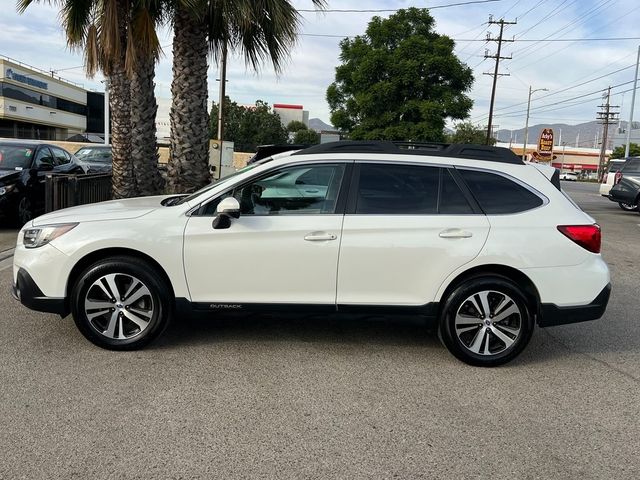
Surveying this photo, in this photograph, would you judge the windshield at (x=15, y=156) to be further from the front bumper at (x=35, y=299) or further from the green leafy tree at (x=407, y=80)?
the green leafy tree at (x=407, y=80)

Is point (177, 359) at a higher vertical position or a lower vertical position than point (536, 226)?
lower

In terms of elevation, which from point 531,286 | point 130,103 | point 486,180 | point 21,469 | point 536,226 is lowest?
point 21,469

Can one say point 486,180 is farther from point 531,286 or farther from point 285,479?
point 285,479

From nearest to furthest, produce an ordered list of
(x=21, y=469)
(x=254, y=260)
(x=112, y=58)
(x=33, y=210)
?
(x=21, y=469) → (x=254, y=260) → (x=112, y=58) → (x=33, y=210)

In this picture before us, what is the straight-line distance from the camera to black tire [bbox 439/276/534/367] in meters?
4.55

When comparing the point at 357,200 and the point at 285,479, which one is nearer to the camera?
the point at 285,479

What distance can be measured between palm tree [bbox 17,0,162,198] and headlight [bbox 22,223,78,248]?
18.7 ft

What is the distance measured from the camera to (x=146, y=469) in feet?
9.98

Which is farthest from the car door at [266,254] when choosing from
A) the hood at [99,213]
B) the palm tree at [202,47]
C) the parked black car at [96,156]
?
the parked black car at [96,156]

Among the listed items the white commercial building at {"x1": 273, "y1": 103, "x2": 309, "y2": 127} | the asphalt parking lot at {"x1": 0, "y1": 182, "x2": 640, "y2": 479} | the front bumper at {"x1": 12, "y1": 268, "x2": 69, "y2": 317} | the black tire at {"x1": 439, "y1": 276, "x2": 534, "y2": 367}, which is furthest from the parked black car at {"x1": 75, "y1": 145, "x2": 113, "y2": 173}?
the white commercial building at {"x1": 273, "y1": 103, "x2": 309, "y2": 127}

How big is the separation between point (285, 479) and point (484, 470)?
112cm

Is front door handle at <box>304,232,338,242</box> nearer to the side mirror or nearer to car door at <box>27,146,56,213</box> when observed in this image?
the side mirror

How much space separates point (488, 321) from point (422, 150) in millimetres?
1552

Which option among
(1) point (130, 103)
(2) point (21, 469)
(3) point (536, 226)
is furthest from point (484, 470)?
(1) point (130, 103)
